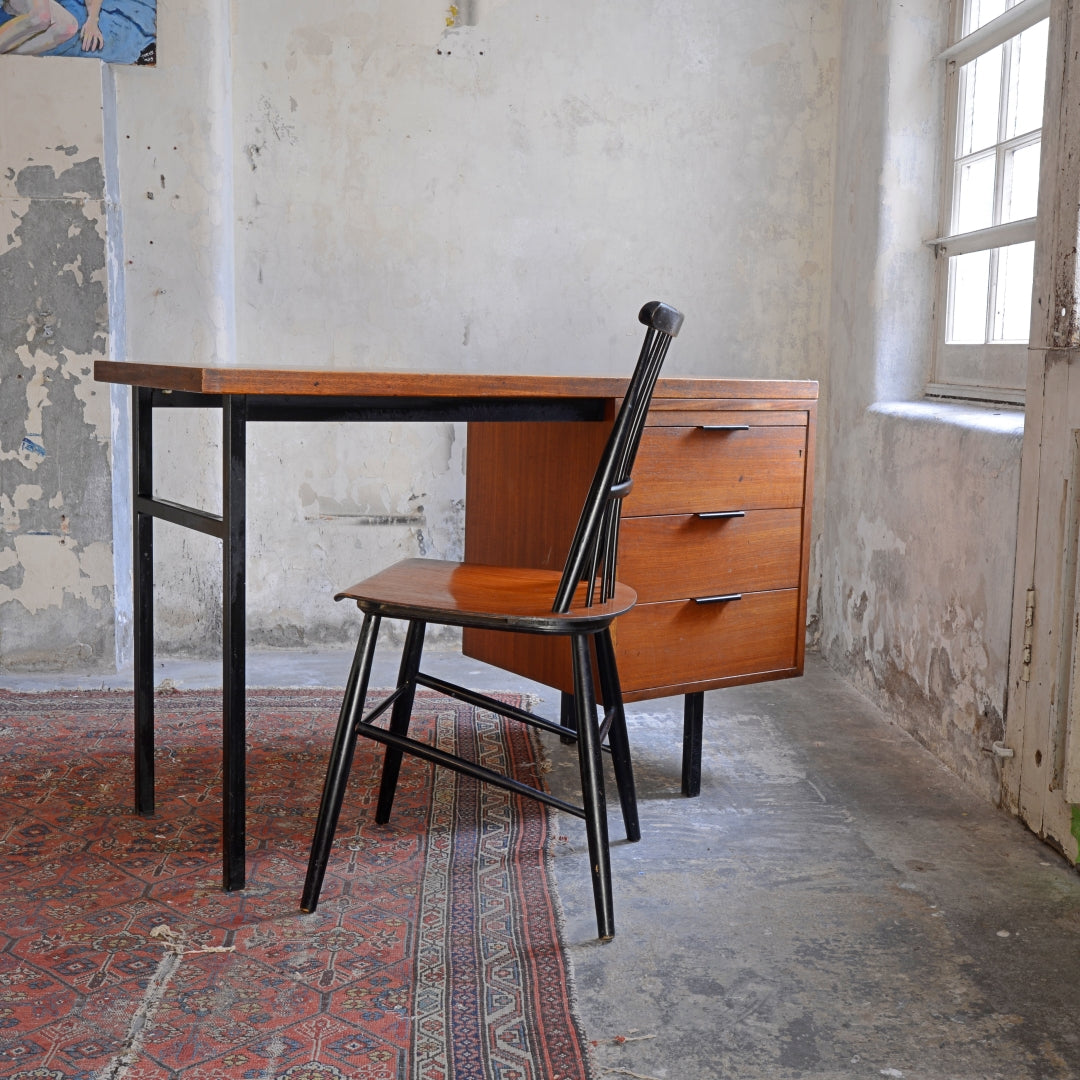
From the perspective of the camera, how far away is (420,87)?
378 centimetres

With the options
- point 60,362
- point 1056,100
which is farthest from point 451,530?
point 1056,100

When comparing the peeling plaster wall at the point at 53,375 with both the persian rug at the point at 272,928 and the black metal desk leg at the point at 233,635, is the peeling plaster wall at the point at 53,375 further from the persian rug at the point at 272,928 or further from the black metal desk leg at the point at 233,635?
the black metal desk leg at the point at 233,635

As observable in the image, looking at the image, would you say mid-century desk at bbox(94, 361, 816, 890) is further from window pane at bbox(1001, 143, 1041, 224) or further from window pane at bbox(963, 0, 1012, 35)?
window pane at bbox(963, 0, 1012, 35)

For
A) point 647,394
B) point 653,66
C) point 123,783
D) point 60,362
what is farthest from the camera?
point 653,66

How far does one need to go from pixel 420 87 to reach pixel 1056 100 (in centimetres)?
210

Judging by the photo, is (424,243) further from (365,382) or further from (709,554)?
(365,382)

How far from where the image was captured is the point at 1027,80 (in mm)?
2969

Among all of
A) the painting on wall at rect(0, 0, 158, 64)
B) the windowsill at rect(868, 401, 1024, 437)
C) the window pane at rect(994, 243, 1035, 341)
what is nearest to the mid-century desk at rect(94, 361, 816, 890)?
the windowsill at rect(868, 401, 1024, 437)

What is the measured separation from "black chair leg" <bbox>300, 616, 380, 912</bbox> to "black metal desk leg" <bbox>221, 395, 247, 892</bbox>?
0.54 feet

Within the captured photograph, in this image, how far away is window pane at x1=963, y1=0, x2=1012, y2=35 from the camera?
316cm

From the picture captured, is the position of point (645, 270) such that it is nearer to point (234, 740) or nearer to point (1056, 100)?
point (1056, 100)

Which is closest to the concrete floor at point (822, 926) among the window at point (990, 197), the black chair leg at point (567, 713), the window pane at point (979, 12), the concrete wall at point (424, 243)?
the black chair leg at point (567, 713)

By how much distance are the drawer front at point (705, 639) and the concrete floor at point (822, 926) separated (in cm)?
32

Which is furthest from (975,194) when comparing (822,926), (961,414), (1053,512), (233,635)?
(233,635)
